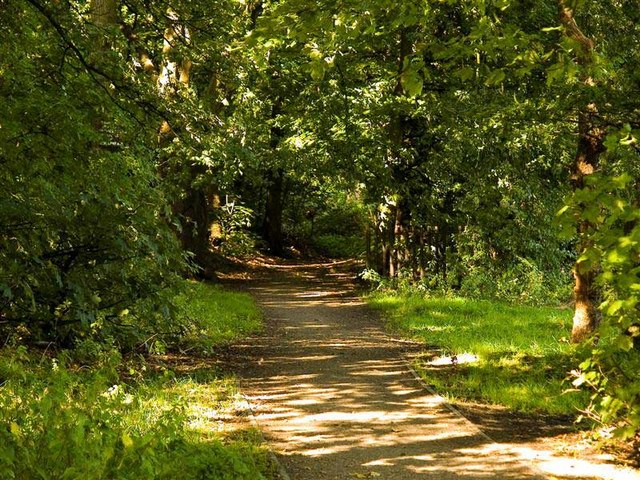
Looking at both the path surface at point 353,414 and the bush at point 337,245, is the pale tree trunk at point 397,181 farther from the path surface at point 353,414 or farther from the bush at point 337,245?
the bush at point 337,245

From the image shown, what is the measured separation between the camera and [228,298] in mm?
18328

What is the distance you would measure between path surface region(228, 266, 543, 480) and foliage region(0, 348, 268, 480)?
2.08ft

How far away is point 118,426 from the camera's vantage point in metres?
6.14

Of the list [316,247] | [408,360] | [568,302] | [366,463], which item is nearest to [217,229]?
[316,247]

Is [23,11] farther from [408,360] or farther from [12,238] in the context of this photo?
[408,360]

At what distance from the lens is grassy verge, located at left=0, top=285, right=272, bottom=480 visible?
4.54 m

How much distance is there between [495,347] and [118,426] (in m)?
7.10

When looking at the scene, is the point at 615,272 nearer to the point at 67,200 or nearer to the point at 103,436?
the point at 103,436

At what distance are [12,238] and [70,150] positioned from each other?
821 mm

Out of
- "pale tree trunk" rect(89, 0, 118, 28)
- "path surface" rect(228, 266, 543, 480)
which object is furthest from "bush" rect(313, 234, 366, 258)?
"pale tree trunk" rect(89, 0, 118, 28)

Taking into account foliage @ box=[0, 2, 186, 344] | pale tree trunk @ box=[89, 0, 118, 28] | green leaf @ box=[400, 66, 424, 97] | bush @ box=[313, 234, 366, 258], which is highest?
pale tree trunk @ box=[89, 0, 118, 28]

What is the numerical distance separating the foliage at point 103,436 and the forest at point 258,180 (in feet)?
0.09

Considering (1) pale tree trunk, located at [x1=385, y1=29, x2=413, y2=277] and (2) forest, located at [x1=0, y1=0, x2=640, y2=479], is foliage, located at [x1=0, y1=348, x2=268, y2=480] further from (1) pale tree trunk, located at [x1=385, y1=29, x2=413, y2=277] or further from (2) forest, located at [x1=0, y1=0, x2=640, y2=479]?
(1) pale tree trunk, located at [x1=385, y1=29, x2=413, y2=277]

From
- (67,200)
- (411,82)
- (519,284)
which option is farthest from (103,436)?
(519,284)
